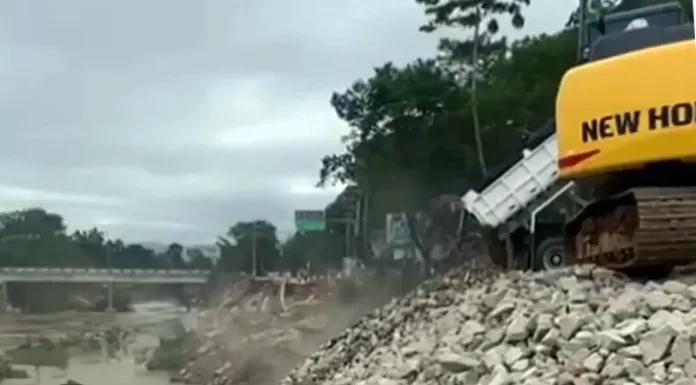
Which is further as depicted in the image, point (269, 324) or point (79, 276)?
point (79, 276)

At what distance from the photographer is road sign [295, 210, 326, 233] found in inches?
1791

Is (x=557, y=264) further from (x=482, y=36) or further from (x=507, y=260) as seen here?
(x=482, y=36)

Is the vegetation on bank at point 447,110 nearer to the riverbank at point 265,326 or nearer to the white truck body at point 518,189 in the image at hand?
the riverbank at point 265,326

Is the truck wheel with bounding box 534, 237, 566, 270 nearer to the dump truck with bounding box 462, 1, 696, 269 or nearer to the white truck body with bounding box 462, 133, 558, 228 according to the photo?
the white truck body with bounding box 462, 133, 558, 228

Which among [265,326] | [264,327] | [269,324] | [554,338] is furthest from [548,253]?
[269,324]

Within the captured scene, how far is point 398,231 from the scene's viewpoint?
111 ft

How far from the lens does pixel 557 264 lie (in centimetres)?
1118

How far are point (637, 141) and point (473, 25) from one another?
2268cm

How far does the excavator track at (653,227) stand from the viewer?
23.3 feet

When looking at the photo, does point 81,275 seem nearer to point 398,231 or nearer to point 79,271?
point 79,271

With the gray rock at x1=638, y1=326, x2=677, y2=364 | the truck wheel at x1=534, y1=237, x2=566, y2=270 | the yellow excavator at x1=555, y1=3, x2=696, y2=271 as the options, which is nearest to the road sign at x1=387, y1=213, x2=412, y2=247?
the truck wheel at x1=534, y1=237, x2=566, y2=270

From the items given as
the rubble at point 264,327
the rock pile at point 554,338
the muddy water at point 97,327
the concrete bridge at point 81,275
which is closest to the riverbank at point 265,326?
the rubble at point 264,327

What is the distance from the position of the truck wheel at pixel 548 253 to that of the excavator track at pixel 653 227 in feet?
11.0

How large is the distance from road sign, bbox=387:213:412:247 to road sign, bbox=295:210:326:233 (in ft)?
35.2
